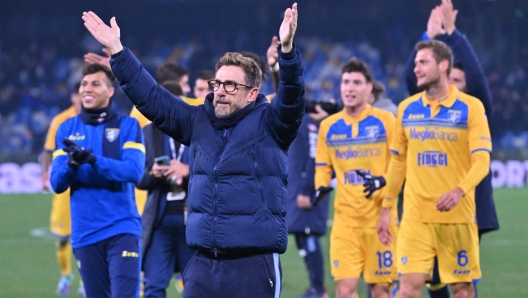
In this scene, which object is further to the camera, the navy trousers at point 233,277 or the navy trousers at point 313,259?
the navy trousers at point 313,259

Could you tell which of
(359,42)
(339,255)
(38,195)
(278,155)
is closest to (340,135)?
(339,255)

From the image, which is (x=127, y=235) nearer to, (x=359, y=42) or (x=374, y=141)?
(x=374, y=141)

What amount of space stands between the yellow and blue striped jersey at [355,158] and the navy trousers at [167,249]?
1.28 meters

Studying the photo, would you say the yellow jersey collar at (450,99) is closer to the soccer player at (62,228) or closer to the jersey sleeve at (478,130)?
the jersey sleeve at (478,130)

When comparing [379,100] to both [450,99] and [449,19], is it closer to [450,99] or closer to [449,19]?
[449,19]

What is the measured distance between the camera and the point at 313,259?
885 centimetres

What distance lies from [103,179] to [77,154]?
477 mm

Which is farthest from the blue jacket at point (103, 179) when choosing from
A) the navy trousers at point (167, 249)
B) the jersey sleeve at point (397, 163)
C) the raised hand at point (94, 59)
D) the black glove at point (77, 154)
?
the jersey sleeve at point (397, 163)

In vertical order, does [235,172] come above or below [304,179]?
below

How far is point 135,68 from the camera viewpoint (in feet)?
14.9

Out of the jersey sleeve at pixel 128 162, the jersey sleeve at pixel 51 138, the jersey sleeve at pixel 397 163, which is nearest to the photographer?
the jersey sleeve at pixel 128 162

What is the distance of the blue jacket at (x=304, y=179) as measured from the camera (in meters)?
9.16

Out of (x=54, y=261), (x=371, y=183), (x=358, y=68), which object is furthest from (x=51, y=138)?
(x=371, y=183)

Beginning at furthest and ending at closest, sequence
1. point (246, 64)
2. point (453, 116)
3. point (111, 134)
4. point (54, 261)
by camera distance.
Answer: point (54, 261) < point (453, 116) < point (111, 134) < point (246, 64)
